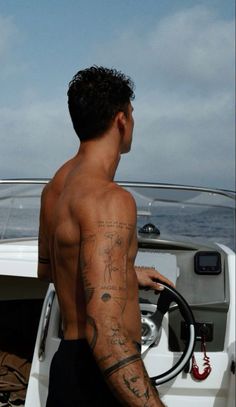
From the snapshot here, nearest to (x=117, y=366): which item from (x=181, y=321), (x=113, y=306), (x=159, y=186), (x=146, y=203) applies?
(x=113, y=306)

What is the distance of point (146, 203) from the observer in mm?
4605

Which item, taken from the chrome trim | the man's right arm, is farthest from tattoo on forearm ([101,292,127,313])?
the chrome trim

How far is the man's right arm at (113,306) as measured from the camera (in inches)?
67.5

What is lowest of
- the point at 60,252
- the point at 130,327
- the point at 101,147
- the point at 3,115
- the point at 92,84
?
the point at 130,327

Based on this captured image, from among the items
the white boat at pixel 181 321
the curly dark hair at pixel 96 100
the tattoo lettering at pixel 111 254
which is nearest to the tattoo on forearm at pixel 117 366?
the tattoo lettering at pixel 111 254

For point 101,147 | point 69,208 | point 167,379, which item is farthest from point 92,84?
point 167,379

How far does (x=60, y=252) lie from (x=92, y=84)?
531 millimetres

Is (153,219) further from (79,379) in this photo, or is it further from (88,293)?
(88,293)

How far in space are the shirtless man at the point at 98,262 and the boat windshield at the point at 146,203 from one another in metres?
2.33

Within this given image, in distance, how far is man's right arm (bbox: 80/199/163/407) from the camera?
5.62 feet

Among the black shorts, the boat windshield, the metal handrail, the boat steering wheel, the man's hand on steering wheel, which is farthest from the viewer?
the boat windshield

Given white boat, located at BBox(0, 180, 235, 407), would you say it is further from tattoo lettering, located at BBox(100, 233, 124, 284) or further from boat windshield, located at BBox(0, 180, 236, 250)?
tattoo lettering, located at BBox(100, 233, 124, 284)

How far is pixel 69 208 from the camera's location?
185cm

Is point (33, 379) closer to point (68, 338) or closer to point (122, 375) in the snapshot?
point (68, 338)
